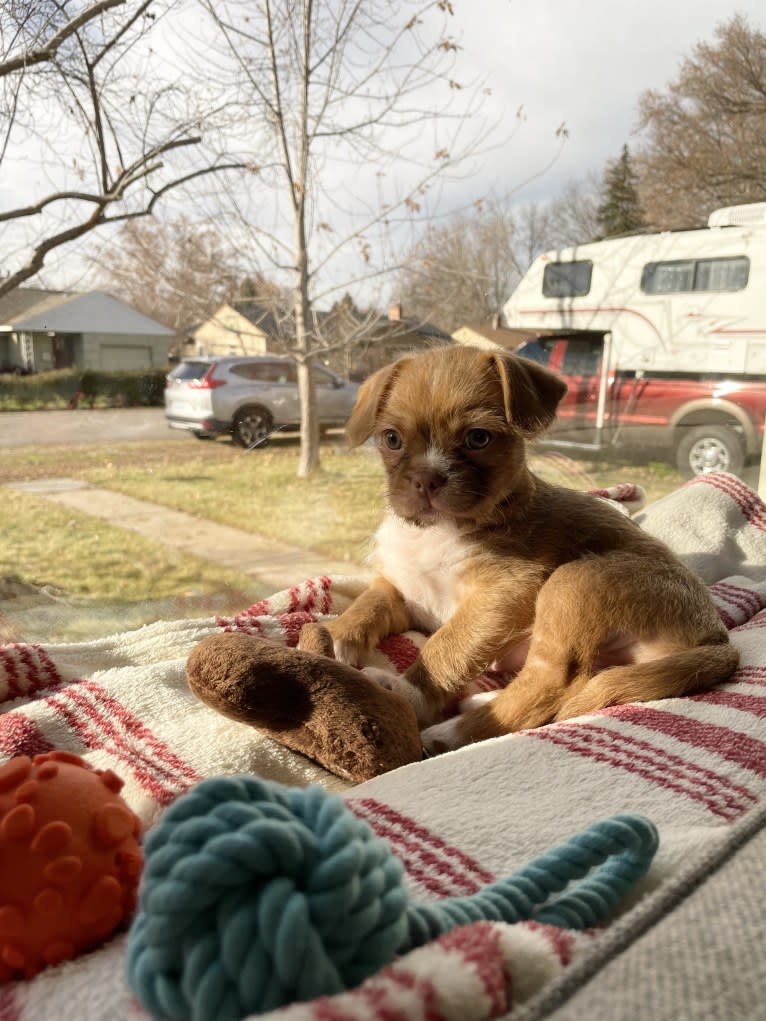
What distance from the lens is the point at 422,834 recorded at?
0.61 metres

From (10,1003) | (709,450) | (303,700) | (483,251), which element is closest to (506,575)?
(303,700)

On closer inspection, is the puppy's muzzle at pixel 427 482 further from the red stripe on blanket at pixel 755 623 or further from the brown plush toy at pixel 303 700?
the red stripe on blanket at pixel 755 623

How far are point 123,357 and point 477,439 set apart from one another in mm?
839

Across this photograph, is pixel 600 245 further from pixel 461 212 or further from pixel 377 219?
pixel 377 219

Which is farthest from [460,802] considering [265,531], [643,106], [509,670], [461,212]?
[643,106]

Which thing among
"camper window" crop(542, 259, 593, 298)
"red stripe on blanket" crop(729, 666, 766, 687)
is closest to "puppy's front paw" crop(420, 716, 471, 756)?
"red stripe on blanket" crop(729, 666, 766, 687)

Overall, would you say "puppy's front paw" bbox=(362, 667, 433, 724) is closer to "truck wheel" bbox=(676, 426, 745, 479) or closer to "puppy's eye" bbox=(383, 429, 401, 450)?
"puppy's eye" bbox=(383, 429, 401, 450)

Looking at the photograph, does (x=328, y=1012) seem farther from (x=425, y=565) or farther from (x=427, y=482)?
(x=425, y=565)

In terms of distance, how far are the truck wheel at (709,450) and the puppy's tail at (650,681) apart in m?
1.32

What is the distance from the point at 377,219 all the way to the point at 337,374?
36 cm

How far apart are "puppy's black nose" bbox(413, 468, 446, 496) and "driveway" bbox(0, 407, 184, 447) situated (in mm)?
810

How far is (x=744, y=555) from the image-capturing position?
1.61 metres

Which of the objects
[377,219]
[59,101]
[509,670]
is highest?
[59,101]

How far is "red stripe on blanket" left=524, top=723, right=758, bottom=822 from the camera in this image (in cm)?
64
